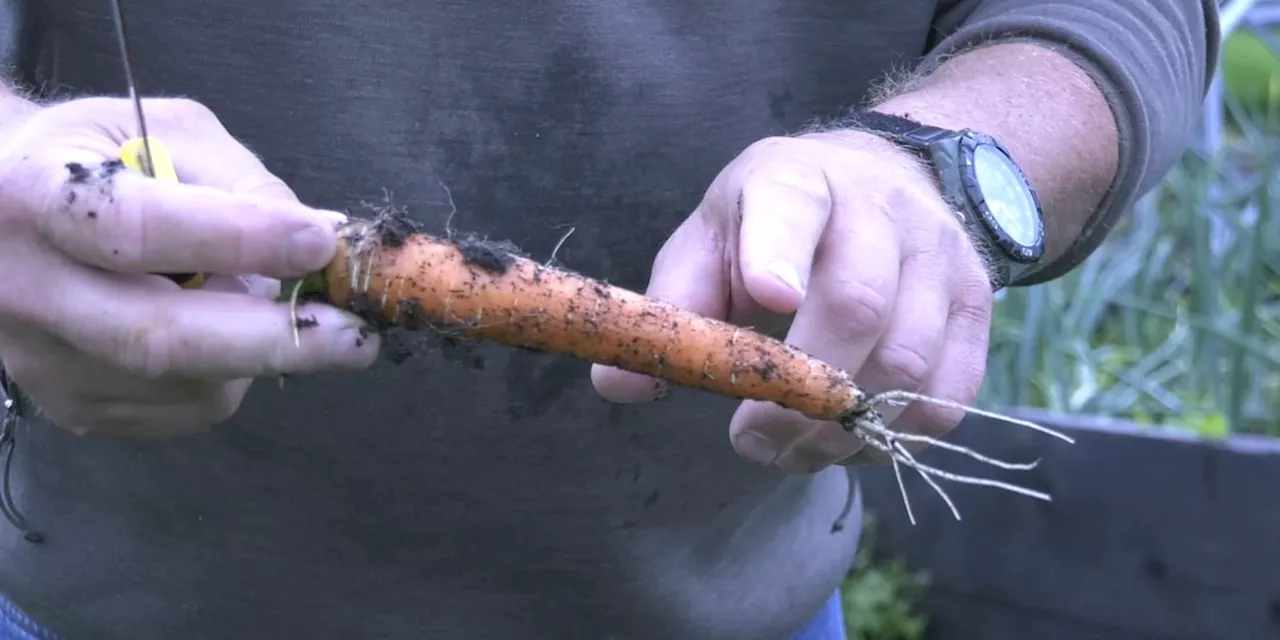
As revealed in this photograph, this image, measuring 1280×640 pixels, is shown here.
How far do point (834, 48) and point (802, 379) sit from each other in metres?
0.41

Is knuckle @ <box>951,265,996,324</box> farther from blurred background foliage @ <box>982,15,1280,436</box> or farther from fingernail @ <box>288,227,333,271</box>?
blurred background foliage @ <box>982,15,1280,436</box>

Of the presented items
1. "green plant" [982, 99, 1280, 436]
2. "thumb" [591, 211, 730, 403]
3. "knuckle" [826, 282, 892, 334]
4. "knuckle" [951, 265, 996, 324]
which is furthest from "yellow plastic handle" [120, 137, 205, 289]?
"green plant" [982, 99, 1280, 436]

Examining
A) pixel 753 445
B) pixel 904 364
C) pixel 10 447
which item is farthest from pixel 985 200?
pixel 10 447

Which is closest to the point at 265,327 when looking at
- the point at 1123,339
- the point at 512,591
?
the point at 512,591

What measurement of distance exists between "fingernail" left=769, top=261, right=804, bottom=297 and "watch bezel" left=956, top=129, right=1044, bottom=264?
0.23 metres

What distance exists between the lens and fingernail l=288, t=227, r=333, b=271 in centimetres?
73

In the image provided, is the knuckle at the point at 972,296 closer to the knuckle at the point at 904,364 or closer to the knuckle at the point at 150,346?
the knuckle at the point at 904,364

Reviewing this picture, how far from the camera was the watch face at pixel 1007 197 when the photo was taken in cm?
93

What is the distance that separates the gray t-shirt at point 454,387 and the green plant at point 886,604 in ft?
4.35

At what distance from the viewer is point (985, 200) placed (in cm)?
92

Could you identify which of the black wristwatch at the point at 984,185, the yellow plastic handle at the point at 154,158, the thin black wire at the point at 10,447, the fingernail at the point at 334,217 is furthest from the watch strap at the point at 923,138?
the thin black wire at the point at 10,447

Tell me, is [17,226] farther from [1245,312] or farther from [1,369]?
[1245,312]

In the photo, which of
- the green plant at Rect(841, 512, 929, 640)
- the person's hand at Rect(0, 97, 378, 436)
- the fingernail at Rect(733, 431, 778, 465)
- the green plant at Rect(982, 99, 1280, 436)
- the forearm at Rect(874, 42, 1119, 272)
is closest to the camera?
the person's hand at Rect(0, 97, 378, 436)

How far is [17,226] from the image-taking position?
0.72 m
